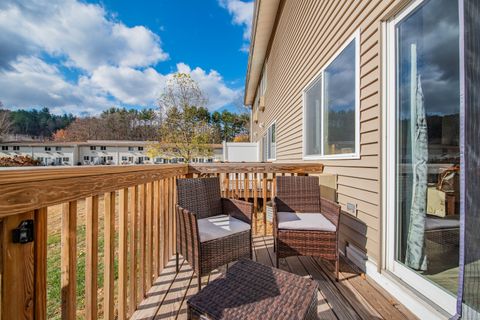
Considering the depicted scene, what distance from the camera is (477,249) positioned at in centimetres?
119

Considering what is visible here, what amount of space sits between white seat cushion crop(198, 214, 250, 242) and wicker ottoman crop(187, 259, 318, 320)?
0.63 metres

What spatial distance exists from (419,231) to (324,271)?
975 mm

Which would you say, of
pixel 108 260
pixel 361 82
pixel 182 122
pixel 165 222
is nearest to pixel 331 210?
pixel 361 82

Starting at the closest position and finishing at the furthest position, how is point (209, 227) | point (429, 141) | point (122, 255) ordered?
point (122, 255), point (429, 141), point (209, 227)

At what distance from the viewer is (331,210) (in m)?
2.43

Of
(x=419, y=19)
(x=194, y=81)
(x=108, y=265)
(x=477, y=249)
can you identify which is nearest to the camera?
(x=477, y=249)

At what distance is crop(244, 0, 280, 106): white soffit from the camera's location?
6.78 meters

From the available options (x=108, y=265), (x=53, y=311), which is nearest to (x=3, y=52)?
(x=53, y=311)

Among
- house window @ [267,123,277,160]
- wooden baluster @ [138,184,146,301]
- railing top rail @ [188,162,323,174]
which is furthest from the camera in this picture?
house window @ [267,123,277,160]

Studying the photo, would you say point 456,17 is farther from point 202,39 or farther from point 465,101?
point 202,39

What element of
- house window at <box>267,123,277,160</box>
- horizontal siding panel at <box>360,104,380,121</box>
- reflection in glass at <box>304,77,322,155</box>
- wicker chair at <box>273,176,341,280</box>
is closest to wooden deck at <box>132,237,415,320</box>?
wicker chair at <box>273,176,341,280</box>

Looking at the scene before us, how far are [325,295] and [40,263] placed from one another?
2.00 m

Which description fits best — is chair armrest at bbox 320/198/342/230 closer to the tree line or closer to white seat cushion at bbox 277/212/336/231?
white seat cushion at bbox 277/212/336/231

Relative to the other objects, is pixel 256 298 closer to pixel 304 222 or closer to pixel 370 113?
pixel 304 222
